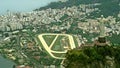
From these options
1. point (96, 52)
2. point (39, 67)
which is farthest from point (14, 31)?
point (96, 52)

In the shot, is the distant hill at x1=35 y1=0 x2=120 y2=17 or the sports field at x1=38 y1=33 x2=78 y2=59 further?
the distant hill at x1=35 y1=0 x2=120 y2=17

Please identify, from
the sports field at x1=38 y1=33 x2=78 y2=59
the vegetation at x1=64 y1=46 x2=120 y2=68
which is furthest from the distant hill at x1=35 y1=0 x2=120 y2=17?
the vegetation at x1=64 y1=46 x2=120 y2=68

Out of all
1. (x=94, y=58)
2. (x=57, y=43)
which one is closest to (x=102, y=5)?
(x=57, y=43)

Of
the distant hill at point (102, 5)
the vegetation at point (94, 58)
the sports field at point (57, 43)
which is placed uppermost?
the vegetation at point (94, 58)

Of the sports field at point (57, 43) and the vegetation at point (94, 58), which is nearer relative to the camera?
the vegetation at point (94, 58)

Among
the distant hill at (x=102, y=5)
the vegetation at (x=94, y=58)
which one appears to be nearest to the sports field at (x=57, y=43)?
the distant hill at (x=102, y=5)

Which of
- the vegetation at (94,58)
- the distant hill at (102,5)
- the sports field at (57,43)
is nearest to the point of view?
the vegetation at (94,58)

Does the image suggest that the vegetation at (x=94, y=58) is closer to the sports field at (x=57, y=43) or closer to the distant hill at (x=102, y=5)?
the sports field at (x=57, y=43)

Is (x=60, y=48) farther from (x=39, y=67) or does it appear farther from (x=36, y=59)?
(x=39, y=67)

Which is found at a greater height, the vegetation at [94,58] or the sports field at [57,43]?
the vegetation at [94,58]

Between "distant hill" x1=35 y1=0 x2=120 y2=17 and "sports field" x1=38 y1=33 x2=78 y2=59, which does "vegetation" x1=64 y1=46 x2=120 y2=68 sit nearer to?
"sports field" x1=38 y1=33 x2=78 y2=59
